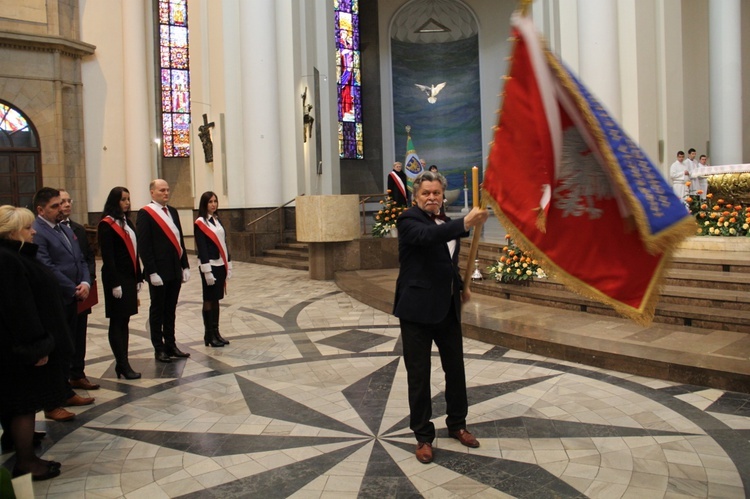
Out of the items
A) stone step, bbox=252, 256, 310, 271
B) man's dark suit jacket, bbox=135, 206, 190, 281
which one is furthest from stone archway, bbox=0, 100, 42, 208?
man's dark suit jacket, bbox=135, 206, 190, 281

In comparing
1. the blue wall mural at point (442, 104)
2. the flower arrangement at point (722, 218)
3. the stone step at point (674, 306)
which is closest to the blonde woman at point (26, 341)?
the stone step at point (674, 306)

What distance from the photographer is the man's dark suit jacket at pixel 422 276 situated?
3.80m

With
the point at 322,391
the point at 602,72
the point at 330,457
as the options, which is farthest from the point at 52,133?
the point at 330,457

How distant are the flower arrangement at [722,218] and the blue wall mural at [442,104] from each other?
15.7 m

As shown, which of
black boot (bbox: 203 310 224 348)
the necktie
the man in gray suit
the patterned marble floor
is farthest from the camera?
black boot (bbox: 203 310 224 348)

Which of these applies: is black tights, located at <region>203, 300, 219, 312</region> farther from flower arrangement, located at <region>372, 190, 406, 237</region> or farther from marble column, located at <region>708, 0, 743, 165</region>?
marble column, located at <region>708, 0, 743, 165</region>

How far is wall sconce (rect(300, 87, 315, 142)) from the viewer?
16.9 metres

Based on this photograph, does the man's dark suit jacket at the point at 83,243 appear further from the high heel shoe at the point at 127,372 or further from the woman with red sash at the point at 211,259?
the woman with red sash at the point at 211,259

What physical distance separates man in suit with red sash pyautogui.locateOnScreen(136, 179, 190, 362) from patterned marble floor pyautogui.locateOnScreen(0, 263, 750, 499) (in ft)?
1.23

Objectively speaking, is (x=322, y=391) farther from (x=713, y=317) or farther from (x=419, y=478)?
(x=713, y=317)

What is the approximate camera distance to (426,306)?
3801 millimetres

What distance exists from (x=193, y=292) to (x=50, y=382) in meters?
8.09

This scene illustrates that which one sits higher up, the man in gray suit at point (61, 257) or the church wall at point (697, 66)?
the church wall at point (697, 66)

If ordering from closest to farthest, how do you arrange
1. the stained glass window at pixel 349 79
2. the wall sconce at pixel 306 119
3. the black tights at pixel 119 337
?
the black tights at pixel 119 337
the wall sconce at pixel 306 119
the stained glass window at pixel 349 79
